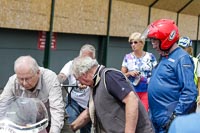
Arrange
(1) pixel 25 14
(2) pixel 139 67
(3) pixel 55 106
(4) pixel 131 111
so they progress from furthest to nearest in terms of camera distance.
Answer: (1) pixel 25 14 < (2) pixel 139 67 < (3) pixel 55 106 < (4) pixel 131 111

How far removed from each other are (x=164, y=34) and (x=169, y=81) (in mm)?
458

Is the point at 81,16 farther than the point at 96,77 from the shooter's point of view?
Yes

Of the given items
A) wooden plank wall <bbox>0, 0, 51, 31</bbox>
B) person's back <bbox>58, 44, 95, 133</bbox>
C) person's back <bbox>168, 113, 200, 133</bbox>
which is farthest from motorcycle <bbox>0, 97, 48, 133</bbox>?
wooden plank wall <bbox>0, 0, 51, 31</bbox>

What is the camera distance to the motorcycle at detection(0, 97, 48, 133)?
310cm

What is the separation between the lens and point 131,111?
3904 mm

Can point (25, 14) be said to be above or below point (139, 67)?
above

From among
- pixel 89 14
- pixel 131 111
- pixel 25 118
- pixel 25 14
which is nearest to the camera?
pixel 25 118

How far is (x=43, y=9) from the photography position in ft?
34.2

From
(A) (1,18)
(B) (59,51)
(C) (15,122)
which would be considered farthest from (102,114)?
(B) (59,51)

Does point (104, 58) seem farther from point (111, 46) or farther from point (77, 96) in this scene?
point (77, 96)

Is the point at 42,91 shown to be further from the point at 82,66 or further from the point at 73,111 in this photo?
the point at 73,111

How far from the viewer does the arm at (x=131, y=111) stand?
3.90 m

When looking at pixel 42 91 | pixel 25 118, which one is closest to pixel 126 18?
pixel 42 91

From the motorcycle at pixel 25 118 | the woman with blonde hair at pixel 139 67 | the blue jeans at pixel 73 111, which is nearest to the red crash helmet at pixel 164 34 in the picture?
the motorcycle at pixel 25 118
